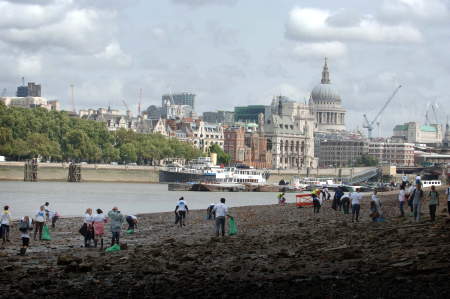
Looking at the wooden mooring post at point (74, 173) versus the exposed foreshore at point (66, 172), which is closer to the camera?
the exposed foreshore at point (66, 172)

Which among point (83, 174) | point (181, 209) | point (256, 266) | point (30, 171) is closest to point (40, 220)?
point (181, 209)

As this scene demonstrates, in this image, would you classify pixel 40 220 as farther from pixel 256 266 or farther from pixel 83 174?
pixel 83 174

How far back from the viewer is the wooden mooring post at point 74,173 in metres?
181

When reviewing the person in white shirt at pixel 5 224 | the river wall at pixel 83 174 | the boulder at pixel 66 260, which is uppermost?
the river wall at pixel 83 174

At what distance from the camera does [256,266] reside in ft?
105

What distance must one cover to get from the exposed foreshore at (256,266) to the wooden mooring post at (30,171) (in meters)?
131

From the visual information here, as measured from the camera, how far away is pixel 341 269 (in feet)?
98.7

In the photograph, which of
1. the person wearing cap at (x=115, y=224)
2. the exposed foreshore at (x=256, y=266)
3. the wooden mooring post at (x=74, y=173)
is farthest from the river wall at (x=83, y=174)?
the person wearing cap at (x=115, y=224)

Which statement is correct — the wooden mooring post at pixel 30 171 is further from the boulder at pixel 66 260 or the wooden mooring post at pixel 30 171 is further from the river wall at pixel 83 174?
the boulder at pixel 66 260

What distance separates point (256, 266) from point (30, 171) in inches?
5769

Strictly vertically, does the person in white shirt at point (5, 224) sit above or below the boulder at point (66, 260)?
above

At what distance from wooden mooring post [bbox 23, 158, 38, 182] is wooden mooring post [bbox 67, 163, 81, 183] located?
7.33 meters

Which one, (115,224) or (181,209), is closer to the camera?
(115,224)

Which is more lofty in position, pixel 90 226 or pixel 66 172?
pixel 66 172
